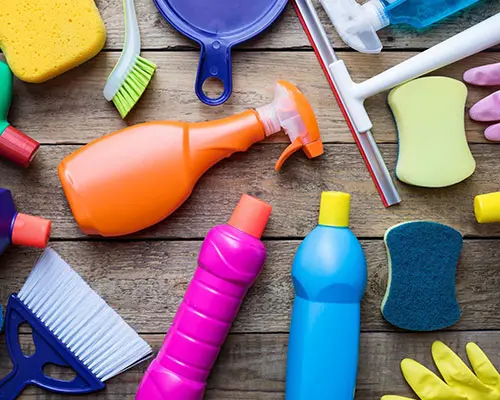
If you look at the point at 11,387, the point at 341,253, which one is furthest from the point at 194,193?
the point at 11,387

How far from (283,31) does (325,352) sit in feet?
1.32

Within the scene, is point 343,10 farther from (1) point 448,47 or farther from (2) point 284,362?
(2) point 284,362

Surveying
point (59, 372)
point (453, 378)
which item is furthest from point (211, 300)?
point (453, 378)

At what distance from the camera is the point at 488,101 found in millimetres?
764

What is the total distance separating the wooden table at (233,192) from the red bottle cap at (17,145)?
0.12 ft

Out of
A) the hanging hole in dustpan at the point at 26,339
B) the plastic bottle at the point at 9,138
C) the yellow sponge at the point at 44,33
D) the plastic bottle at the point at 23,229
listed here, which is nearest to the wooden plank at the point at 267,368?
the hanging hole in dustpan at the point at 26,339

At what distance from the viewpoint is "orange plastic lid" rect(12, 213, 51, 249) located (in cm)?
72

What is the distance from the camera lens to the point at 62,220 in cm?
77

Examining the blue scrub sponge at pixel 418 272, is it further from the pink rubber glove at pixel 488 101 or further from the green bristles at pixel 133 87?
the green bristles at pixel 133 87

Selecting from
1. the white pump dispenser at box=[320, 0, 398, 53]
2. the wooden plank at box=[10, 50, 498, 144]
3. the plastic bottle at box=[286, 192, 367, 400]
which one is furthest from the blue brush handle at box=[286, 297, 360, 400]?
the white pump dispenser at box=[320, 0, 398, 53]

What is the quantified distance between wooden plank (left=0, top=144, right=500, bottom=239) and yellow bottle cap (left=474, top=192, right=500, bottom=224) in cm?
6

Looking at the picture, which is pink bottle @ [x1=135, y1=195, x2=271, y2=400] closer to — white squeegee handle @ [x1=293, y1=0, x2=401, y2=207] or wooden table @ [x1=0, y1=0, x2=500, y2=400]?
wooden table @ [x1=0, y1=0, x2=500, y2=400]

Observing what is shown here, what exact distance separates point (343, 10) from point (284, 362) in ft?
1.48

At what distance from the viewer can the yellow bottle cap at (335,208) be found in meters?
0.71
